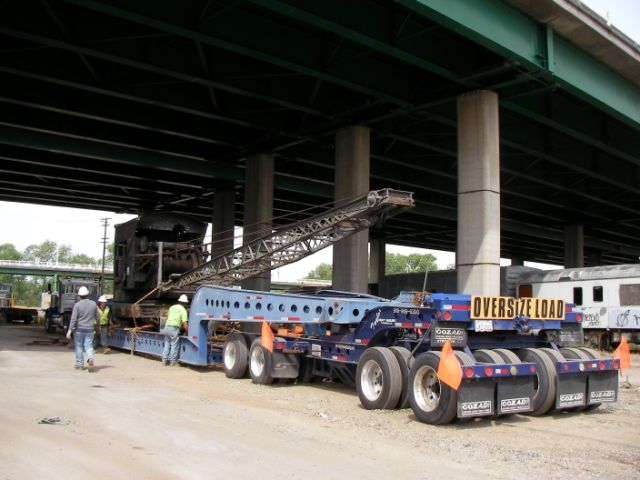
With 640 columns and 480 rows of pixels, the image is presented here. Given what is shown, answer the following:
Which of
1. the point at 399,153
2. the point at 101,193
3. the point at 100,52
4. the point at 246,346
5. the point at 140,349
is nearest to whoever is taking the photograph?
the point at 246,346

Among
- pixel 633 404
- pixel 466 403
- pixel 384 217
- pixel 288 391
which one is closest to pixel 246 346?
pixel 288 391

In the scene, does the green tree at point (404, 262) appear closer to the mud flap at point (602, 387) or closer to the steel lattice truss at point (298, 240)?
the steel lattice truss at point (298, 240)

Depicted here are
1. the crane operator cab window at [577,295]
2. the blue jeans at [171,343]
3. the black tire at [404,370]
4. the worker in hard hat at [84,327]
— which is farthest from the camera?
the crane operator cab window at [577,295]

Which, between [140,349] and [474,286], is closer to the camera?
[140,349]

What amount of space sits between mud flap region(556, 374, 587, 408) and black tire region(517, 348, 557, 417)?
0.34 feet

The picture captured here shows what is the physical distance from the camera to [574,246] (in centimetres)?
4803

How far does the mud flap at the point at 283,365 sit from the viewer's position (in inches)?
476

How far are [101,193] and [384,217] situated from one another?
95.4ft

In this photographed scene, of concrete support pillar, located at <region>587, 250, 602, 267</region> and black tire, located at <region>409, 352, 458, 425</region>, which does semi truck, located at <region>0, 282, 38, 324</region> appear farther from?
concrete support pillar, located at <region>587, 250, 602, 267</region>

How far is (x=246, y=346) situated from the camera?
1311 centimetres

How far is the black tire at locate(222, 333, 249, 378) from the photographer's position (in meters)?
13.0

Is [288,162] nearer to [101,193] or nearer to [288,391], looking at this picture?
[101,193]

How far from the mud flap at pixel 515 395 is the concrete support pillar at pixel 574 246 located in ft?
135

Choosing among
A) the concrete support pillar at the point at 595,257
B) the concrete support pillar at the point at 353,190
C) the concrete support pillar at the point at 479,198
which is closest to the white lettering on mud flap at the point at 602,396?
the concrete support pillar at the point at 479,198
